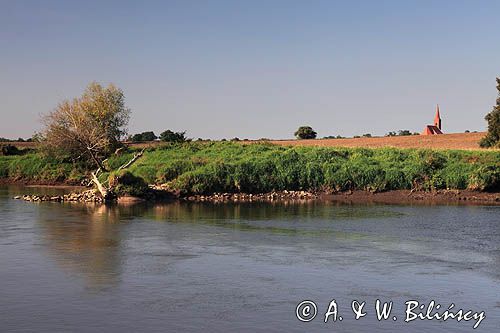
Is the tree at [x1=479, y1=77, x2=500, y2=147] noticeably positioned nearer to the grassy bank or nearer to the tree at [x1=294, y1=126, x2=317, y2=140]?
the grassy bank

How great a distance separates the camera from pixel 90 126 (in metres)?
60.6

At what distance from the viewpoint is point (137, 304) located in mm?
18297

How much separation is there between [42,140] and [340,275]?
53.7m

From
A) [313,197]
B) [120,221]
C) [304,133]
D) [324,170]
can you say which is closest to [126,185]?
[120,221]

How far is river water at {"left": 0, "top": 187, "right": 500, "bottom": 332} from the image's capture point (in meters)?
17.0

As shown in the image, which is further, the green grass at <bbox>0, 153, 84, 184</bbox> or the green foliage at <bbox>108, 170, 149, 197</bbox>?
the green grass at <bbox>0, 153, 84, 184</bbox>

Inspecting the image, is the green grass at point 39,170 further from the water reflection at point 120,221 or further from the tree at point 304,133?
the tree at point 304,133

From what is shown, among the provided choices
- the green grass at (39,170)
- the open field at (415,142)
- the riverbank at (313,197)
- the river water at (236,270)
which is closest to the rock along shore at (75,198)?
the riverbank at (313,197)

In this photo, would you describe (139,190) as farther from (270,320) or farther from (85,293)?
(270,320)

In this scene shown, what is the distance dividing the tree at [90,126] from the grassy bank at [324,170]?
5.11 metres

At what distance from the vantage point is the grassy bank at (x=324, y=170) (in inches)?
2042

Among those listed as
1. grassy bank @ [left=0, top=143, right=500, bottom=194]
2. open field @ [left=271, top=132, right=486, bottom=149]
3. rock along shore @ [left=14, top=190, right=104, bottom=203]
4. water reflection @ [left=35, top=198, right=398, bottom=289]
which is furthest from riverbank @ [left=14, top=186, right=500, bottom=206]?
open field @ [left=271, top=132, right=486, bottom=149]

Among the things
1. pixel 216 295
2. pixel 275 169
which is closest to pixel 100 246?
pixel 216 295

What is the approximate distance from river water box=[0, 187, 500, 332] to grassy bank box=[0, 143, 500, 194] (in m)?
13.5
